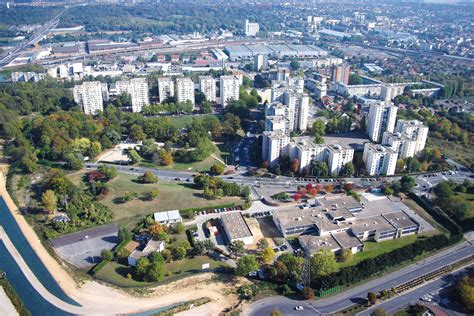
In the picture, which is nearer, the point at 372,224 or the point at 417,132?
the point at 372,224

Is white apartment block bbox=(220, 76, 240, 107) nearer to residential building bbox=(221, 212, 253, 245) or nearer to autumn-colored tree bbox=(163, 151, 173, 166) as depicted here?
autumn-colored tree bbox=(163, 151, 173, 166)

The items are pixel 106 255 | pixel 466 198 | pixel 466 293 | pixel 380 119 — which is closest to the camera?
pixel 466 293

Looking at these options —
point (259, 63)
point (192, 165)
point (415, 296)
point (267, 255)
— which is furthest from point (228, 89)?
point (415, 296)

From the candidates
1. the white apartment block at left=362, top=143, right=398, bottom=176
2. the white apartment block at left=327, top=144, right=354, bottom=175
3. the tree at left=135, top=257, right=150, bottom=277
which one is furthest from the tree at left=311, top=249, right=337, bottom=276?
the white apartment block at left=362, top=143, right=398, bottom=176

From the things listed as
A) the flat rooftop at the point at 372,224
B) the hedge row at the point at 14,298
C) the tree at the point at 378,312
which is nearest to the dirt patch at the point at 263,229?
the flat rooftop at the point at 372,224

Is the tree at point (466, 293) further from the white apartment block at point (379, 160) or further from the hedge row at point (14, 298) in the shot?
the hedge row at point (14, 298)

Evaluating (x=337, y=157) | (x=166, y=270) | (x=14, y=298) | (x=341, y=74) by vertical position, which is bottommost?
(x=14, y=298)

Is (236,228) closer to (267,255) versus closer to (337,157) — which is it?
(267,255)

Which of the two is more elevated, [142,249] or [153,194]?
[153,194]
